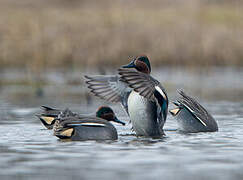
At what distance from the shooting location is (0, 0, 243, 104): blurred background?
19344 millimetres

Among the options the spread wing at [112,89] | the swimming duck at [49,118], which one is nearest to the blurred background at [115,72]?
the swimming duck at [49,118]

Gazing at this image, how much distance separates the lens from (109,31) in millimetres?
22281

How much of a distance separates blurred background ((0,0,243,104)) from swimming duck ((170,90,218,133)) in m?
8.03

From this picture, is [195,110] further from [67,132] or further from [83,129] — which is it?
[67,132]

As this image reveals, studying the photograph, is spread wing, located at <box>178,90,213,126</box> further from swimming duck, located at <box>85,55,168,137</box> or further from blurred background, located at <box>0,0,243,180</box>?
swimming duck, located at <box>85,55,168,137</box>

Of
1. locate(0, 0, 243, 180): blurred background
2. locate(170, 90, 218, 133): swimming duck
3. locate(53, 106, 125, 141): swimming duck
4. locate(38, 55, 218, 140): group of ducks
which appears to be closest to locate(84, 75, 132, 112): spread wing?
locate(38, 55, 218, 140): group of ducks

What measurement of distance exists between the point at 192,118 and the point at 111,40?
12.5 metres

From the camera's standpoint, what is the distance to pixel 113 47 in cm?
2130

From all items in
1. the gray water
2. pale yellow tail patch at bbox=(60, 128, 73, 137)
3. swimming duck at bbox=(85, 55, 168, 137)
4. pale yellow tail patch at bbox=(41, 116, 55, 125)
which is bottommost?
the gray water

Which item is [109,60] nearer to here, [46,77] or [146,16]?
[46,77]

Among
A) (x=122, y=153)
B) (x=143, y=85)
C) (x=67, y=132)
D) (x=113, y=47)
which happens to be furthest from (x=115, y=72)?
(x=122, y=153)

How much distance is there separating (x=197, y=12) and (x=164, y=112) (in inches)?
717

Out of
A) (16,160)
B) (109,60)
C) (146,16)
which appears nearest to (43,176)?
(16,160)

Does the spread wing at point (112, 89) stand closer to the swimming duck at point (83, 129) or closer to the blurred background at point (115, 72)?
the blurred background at point (115, 72)
